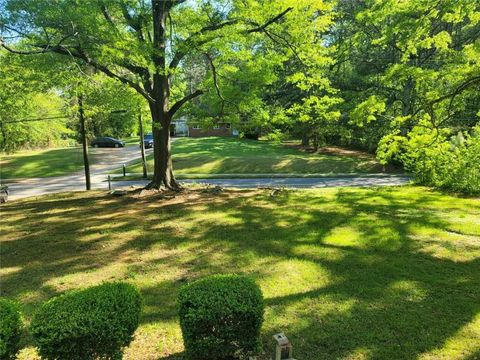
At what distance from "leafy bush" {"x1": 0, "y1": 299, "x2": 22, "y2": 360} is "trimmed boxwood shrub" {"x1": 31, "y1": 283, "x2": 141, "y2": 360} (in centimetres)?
19

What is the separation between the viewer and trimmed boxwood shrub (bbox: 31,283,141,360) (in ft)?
10.7

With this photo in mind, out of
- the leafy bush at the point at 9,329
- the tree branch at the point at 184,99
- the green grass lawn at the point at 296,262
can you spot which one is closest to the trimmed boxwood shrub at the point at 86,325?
the leafy bush at the point at 9,329

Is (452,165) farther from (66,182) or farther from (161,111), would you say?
(66,182)

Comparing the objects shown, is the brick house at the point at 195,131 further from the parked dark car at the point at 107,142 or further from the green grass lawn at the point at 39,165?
the green grass lawn at the point at 39,165

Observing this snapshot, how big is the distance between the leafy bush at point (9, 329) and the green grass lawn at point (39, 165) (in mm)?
29319

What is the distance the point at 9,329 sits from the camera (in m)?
3.24

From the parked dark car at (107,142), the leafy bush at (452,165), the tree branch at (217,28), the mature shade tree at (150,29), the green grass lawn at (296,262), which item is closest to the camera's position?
the green grass lawn at (296,262)

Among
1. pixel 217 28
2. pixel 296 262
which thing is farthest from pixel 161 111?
pixel 296 262

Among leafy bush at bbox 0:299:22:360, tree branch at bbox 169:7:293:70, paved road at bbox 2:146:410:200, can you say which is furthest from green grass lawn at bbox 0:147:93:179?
leafy bush at bbox 0:299:22:360

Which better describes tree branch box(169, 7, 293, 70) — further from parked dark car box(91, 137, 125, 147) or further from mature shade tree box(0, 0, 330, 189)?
parked dark car box(91, 137, 125, 147)

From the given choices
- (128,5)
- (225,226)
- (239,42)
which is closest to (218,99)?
(239,42)

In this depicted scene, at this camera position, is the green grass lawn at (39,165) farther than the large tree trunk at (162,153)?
Yes

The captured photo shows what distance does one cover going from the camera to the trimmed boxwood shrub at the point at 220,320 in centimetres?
370

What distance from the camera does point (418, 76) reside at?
1022cm
